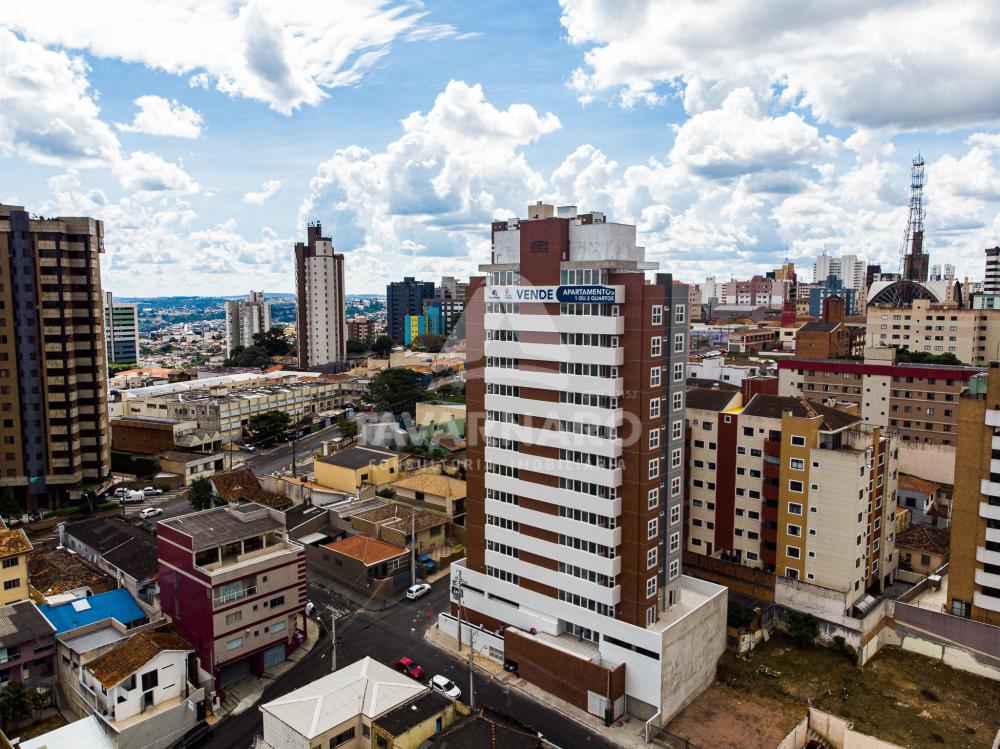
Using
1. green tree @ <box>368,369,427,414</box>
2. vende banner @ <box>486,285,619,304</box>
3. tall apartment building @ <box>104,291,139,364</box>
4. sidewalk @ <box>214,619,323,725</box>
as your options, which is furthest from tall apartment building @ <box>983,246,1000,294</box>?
tall apartment building @ <box>104,291,139,364</box>

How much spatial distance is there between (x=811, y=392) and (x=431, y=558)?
54.5 metres

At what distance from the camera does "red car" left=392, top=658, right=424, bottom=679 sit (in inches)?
1567

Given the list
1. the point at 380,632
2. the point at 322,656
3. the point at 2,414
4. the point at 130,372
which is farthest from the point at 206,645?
the point at 130,372

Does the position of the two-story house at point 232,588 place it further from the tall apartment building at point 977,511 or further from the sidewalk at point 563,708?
the tall apartment building at point 977,511

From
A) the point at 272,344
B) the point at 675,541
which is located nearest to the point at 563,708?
the point at 675,541

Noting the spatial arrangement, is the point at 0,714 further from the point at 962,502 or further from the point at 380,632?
the point at 962,502

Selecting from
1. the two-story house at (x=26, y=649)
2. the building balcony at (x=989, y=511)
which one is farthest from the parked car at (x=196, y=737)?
the building balcony at (x=989, y=511)

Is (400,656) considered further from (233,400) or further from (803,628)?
(233,400)

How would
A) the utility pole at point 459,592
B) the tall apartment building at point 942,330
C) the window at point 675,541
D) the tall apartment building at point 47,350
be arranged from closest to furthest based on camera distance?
1. the window at point 675,541
2. the utility pole at point 459,592
3. the tall apartment building at point 47,350
4. the tall apartment building at point 942,330

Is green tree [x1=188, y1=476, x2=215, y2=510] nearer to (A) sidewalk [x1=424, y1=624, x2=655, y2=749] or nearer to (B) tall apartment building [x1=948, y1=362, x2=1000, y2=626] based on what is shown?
(A) sidewalk [x1=424, y1=624, x2=655, y2=749]

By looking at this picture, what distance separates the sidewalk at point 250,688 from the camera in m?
36.7

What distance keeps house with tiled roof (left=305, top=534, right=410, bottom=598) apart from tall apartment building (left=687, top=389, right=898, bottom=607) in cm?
2203

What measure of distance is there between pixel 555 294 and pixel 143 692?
2924 centimetres

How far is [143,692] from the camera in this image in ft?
112
